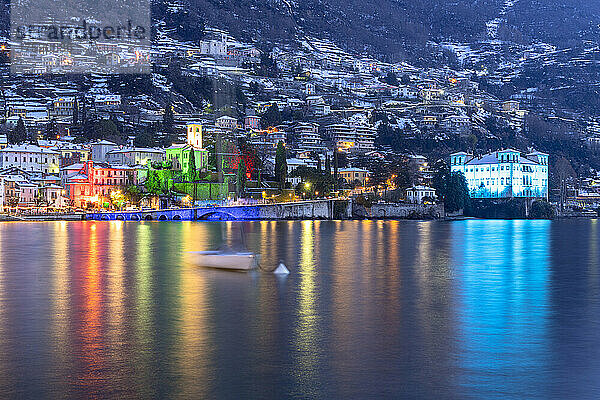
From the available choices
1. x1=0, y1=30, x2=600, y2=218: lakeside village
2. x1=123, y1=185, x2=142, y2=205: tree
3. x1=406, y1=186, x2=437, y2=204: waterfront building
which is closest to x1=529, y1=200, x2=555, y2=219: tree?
x1=0, y1=30, x2=600, y2=218: lakeside village

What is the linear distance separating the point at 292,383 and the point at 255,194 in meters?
69.7

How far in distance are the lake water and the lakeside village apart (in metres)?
52.2

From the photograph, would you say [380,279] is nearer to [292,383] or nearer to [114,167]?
[292,383]

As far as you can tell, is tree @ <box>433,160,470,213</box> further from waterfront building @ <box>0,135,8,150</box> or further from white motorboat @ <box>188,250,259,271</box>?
white motorboat @ <box>188,250,259,271</box>

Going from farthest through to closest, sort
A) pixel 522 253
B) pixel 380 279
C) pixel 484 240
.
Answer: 1. pixel 484 240
2. pixel 522 253
3. pixel 380 279

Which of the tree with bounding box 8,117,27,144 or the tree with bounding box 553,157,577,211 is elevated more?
the tree with bounding box 8,117,27,144

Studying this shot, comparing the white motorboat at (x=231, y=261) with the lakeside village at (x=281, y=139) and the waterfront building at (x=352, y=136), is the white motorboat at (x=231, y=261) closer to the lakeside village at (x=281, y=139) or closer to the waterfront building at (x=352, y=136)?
the lakeside village at (x=281, y=139)

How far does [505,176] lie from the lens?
8862 cm

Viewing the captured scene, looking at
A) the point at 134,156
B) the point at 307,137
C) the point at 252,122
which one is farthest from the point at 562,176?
the point at 134,156

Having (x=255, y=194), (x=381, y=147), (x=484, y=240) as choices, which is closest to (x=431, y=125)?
(x=381, y=147)

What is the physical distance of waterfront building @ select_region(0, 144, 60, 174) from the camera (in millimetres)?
82562

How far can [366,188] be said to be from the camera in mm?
87688

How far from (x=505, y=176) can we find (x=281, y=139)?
3369 centimetres

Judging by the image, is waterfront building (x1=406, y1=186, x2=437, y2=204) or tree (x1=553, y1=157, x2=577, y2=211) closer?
waterfront building (x1=406, y1=186, x2=437, y2=204)
